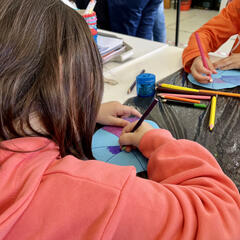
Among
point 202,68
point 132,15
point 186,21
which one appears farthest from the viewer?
point 186,21

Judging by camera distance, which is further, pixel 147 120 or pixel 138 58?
pixel 138 58

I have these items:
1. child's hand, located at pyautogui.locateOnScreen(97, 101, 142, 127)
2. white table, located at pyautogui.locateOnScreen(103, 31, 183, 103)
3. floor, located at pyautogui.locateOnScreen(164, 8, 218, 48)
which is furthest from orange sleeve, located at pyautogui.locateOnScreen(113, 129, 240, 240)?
floor, located at pyautogui.locateOnScreen(164, 8, 218, 48)

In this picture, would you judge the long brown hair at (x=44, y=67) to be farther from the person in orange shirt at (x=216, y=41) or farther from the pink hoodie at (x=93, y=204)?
the person in orange shirt at (x=216, y=41)

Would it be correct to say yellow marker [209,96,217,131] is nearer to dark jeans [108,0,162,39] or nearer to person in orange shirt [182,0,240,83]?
person in orange shirt [182,0,240,83]

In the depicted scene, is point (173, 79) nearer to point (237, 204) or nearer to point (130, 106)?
point (130, 106)

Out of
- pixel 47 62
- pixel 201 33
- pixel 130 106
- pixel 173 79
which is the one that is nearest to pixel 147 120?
pixel 130 106

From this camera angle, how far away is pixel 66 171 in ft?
1.03

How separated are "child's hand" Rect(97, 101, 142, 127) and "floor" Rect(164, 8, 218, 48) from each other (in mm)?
2372

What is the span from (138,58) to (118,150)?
55 centimetres

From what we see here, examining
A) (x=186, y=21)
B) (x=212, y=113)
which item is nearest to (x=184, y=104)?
(x=212, y=113)

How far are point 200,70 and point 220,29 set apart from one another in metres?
0.32

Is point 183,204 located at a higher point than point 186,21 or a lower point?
higher

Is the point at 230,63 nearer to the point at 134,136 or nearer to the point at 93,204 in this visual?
Result: the point at 134,136

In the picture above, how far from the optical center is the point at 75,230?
28 cm
